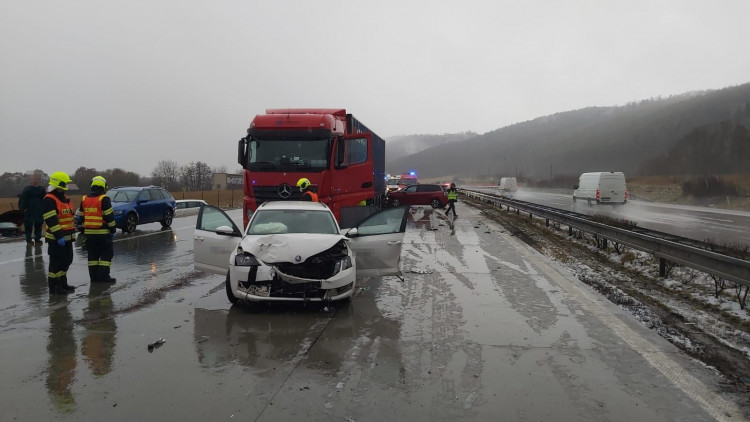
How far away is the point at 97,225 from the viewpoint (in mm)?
8359

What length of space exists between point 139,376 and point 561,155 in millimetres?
173986

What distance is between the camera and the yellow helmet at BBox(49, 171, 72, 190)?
Answer: 8000 millimetres

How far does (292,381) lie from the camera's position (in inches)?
172

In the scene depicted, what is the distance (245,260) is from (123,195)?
1368 cm

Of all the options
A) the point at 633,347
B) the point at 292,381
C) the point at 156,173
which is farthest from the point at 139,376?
the point at 156,173

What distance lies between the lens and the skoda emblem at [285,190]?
10758mm

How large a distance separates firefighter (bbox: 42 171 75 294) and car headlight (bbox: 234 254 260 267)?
126 inches

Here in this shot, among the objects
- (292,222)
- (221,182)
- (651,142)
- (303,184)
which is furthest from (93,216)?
(651,142)

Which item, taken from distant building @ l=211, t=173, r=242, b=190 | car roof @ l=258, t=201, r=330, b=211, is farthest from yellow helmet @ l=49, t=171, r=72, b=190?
distant building @ l=211, t=173, r=242, b=190

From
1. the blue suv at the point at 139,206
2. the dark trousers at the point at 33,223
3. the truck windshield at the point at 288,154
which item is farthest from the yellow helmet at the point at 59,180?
the blue suv at the point at 139,206

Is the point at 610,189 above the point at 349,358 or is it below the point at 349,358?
above

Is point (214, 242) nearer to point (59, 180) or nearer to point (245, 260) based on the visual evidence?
point (245, 260)

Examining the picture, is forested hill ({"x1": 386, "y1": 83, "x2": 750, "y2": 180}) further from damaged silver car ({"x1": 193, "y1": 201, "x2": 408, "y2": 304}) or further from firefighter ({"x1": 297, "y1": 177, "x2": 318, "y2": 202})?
damaged silver car ({"x1": 193, "y1": 201, "x2": 408, "y2": 304})

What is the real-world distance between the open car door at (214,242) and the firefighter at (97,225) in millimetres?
1767
